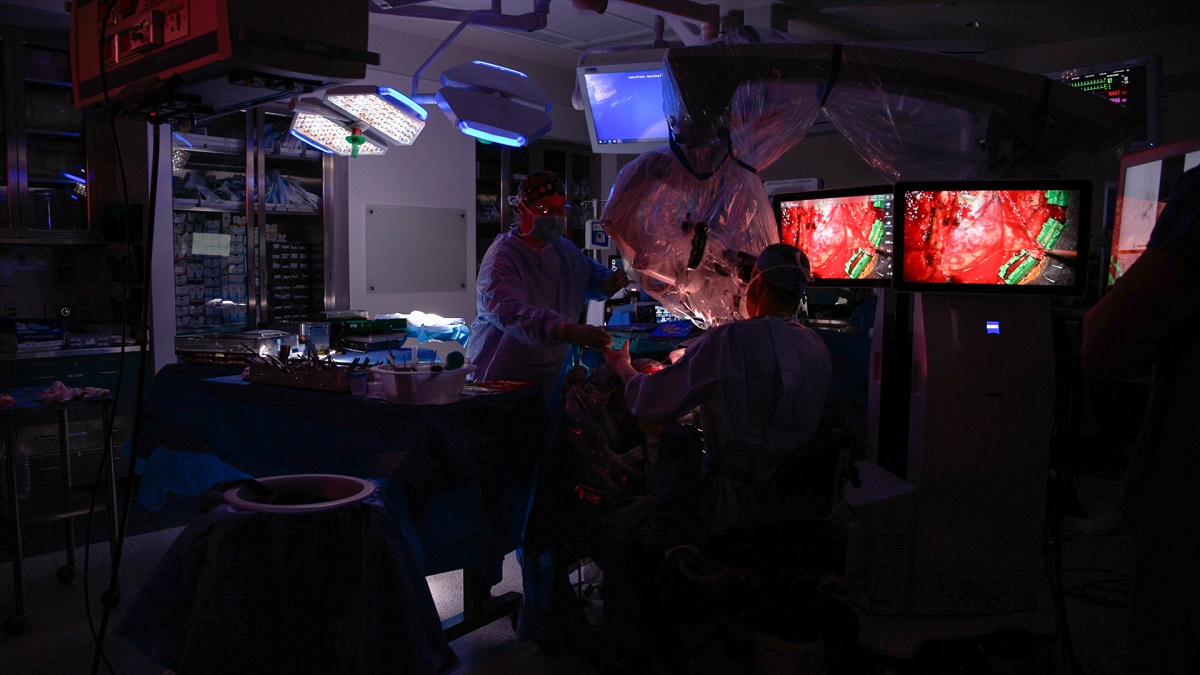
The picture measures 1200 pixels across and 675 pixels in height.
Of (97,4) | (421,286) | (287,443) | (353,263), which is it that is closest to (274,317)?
(353,263)

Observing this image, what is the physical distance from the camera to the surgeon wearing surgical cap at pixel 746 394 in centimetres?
204

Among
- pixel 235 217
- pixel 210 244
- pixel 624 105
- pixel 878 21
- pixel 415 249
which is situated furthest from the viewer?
pixel 415 249

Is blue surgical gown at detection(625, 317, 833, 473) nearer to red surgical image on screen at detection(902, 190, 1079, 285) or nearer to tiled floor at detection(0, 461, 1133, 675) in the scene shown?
red surgical image on screen at detection(902, 190, 1079, 285)

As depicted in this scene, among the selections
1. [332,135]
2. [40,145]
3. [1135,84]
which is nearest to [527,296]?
[332,135]

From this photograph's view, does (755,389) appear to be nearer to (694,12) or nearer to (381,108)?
(694,12)

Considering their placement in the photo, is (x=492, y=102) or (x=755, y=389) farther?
(x=492, y=102)

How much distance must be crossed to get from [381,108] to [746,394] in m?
2.25

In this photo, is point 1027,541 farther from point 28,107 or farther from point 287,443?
point 28,107

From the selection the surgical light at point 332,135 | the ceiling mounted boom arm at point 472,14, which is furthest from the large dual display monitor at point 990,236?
the surgical light at point 332,135

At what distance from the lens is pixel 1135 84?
16.0 ft

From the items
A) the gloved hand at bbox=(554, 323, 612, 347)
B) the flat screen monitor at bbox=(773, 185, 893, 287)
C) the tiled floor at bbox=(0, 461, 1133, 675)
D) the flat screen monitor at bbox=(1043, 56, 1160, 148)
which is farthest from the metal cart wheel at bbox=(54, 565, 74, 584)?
the flat screen monitor at bbox=(1043, 56, 1160, 148)

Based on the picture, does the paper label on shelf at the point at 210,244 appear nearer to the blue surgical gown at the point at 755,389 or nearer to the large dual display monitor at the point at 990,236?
the blue surgical gown at the point at 755,389

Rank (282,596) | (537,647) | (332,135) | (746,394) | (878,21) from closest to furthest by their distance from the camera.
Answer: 1. (282,596)
2. (746,394)
3. (537,647)
4. (332,135)
5. (878,21)

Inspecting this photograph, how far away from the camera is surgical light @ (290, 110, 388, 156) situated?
358cm
